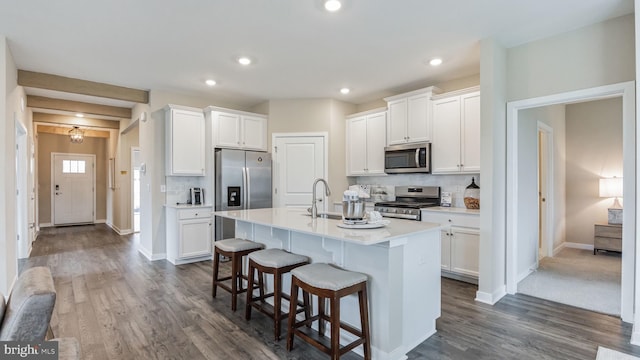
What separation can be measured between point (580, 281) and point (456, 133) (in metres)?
2.23

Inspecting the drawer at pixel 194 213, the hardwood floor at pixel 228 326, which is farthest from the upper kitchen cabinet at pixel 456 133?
the drawer at pixel 194 213

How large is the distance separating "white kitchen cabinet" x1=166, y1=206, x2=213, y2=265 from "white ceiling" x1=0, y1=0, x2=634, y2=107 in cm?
187

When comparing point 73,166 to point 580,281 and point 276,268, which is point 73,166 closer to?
point 276,268

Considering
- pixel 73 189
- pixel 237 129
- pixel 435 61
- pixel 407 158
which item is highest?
pixel 435 61

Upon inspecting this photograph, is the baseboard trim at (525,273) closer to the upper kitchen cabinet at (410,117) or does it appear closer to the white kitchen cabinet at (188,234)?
the upper kitchen cabinet at (410,117)

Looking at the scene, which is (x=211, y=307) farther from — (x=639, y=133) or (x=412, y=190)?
(x=639, y=133)

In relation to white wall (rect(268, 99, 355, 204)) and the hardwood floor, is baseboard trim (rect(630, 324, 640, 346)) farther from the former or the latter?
white wall (rect(268, 99, 355, 204))

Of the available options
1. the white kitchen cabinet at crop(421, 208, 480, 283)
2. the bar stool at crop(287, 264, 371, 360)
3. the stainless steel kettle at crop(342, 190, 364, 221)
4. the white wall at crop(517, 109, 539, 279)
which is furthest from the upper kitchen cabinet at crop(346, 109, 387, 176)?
the bar stool at crop(287, 264, 371, 360)

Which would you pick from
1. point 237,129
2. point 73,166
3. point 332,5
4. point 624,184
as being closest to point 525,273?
point 624,184

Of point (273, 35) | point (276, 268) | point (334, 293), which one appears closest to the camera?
point (334, 293)

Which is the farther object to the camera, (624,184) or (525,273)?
(525,273)

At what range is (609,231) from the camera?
4871 millimetres

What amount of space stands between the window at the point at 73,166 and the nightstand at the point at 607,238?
37.6 ft

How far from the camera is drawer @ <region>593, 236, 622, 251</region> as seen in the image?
15.7 feet
